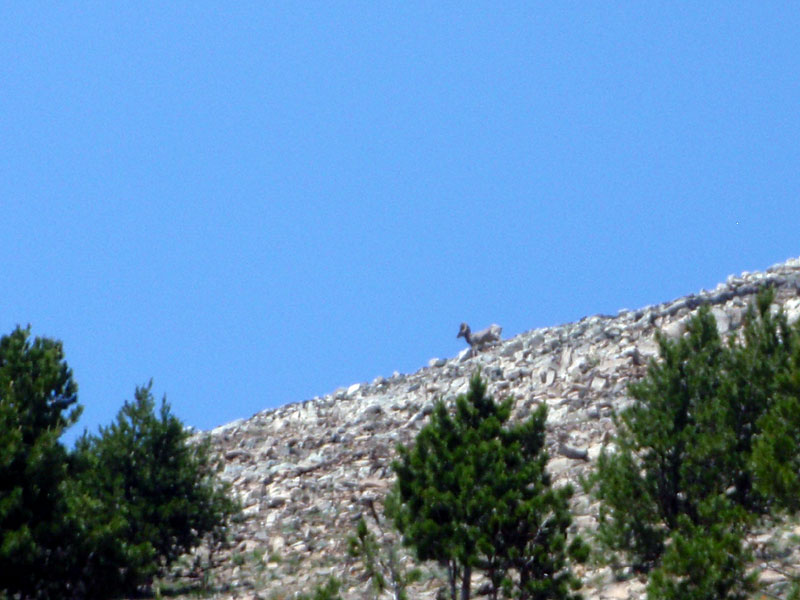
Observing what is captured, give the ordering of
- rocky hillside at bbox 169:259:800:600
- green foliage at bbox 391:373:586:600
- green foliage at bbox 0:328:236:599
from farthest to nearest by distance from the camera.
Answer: rocky hillside at bbox 169:259:800:600, green foliage at bbox 0:328:236:599, green foliage at bbox 391:373:586:600

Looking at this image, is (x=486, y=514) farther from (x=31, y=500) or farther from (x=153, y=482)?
(x=153, y=482)

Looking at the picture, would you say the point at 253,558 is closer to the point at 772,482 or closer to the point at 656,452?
the point at 656,452

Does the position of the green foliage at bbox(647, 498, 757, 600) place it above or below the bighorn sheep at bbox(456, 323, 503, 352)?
below

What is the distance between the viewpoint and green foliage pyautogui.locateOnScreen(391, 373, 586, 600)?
15664mm

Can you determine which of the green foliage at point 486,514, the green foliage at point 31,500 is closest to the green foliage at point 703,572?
the green foliage at point 486,514

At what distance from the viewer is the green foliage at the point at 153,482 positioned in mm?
21734

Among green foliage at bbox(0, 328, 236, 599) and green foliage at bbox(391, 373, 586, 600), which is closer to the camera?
green foliage at bbox(391, 373, 586, 600)

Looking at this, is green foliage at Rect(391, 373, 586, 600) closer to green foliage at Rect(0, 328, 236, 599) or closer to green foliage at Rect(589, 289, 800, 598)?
green foliage at Rect(589, 289, 800, 598)

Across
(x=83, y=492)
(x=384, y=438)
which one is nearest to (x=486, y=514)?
(x=83, y=492)

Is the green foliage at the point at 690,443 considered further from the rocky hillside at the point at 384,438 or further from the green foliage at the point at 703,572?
the green foliage at the point at 703,572

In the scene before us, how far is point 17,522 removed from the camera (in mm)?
18016

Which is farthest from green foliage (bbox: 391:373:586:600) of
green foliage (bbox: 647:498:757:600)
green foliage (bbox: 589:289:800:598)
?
green foliage (bbox: 647:498:757:600)

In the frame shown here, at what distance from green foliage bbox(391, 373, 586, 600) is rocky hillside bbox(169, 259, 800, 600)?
1875 mm

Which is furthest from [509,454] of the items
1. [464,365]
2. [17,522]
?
[464,365]
